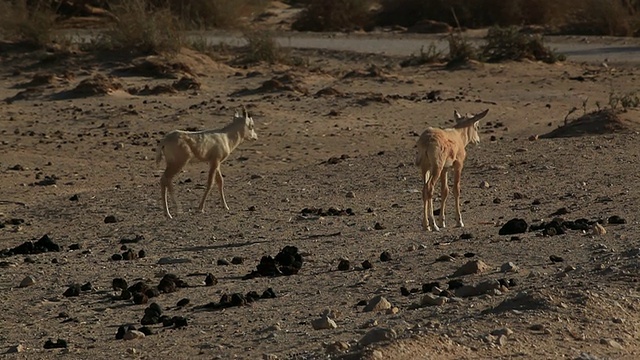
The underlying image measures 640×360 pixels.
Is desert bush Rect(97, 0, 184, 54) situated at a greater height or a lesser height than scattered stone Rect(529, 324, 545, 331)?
lesser

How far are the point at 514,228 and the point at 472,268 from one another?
198 centimetres

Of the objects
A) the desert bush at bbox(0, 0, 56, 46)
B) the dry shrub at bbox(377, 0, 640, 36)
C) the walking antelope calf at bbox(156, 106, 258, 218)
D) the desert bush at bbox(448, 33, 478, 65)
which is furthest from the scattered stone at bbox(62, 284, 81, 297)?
the dry shrub at bbox(377, 0, 640, 36)

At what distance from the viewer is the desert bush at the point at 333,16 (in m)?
39.9

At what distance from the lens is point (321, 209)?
A: 49.3ft

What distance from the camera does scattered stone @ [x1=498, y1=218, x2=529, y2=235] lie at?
12.3m

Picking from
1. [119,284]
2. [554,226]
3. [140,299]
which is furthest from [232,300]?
[554,226]

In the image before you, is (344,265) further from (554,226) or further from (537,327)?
(537,327)

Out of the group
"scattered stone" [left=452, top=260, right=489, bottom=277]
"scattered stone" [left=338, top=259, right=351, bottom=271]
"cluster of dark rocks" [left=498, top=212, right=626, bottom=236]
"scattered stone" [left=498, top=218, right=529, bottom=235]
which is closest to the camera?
"scattered stone" [left=452, top=260, right=489, bottom=277]

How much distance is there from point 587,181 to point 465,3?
24492 mm

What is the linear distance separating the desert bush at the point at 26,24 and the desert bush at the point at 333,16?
10.5m

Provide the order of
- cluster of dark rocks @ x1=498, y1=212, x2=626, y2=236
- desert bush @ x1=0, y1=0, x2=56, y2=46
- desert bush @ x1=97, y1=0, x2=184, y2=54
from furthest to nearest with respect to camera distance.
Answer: desert bush @ x1=0, y1=0, x2=56, y2=46, desert bush @ x1=97, y1=0, x2=184, y2=54, cluster of dark rocks @ x1=498, y1=212, x2=626, y2=236

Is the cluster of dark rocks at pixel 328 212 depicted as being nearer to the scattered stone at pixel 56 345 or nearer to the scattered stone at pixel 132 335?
the scattered stone at pixel 132 335

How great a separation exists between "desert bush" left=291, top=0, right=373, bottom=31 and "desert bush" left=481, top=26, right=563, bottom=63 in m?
11.4

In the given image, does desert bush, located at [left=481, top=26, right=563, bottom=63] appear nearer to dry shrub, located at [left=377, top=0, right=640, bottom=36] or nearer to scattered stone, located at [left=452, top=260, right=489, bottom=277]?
dry shrub, located at [left=377, top=0, right=640, bottom=36]
